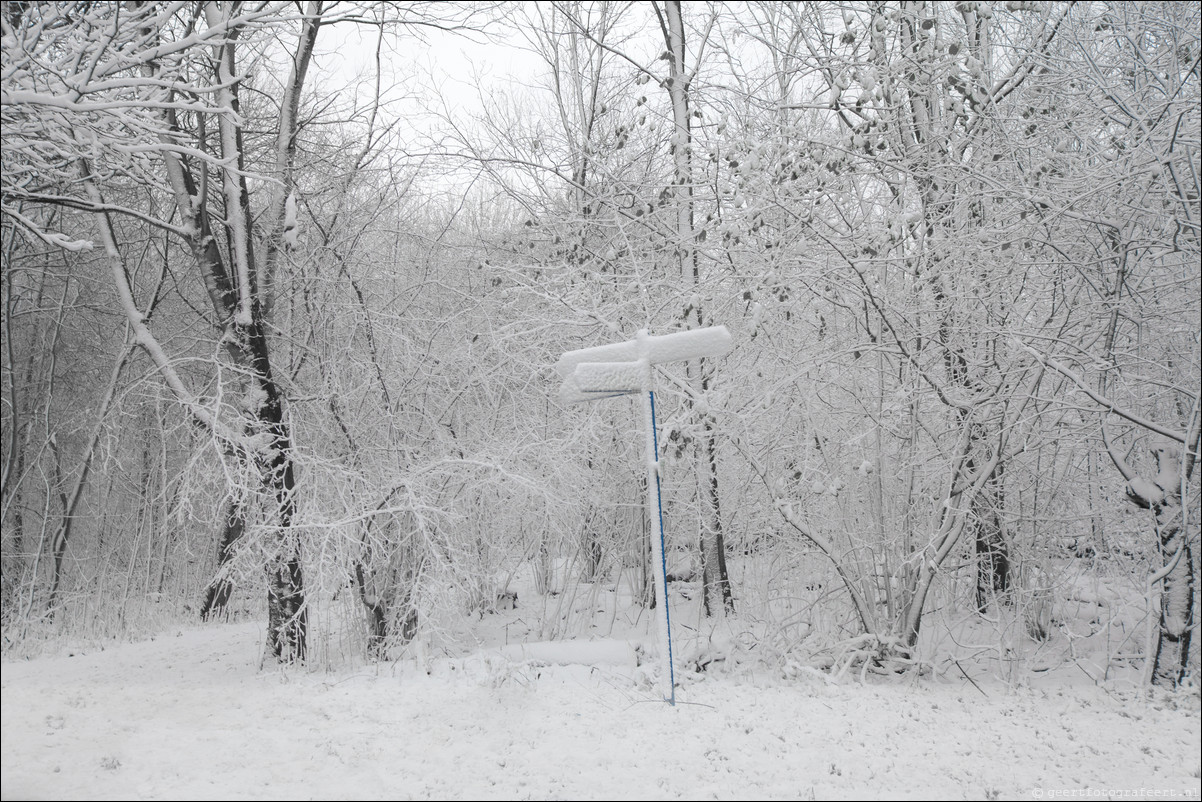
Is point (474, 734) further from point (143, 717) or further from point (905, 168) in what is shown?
point (905, 168)

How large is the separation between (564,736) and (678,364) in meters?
3.91

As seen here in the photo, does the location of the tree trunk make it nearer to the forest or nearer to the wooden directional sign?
the forest

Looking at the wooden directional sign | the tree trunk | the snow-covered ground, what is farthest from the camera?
the tree trunk

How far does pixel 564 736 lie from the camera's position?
431cm

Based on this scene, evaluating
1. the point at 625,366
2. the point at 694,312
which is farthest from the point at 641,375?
the point at 694,312

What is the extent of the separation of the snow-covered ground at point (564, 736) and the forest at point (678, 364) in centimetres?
47

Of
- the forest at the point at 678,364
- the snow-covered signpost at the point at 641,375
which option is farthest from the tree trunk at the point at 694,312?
the snow-covered signpost at the point at 641,375

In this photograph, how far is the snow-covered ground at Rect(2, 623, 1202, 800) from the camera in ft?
12.3

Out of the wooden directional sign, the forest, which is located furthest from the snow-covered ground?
the wooden directional sign

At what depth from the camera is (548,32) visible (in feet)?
37.3

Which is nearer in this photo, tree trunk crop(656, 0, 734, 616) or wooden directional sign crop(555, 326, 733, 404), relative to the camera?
wooden directional sign crop(555, 326, 733, 404)

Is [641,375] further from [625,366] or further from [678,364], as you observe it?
[678,364]

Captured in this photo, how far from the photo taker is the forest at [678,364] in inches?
190

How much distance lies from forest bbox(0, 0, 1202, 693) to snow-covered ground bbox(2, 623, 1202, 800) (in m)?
0.47
